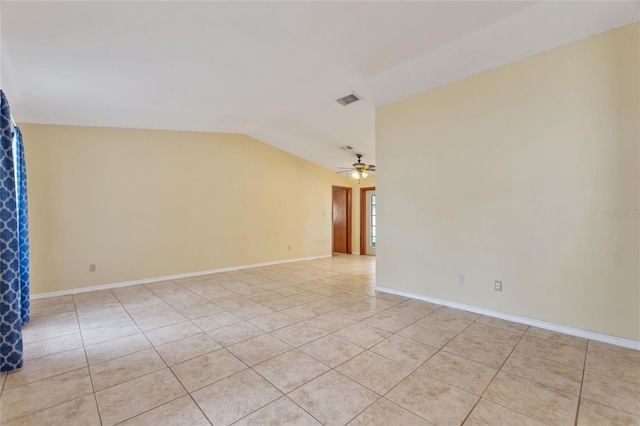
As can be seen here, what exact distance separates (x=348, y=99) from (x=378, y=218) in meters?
1.82

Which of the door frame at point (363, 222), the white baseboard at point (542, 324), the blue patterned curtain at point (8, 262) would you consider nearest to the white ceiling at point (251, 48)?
the blue patterned curtain at point (8, 262)

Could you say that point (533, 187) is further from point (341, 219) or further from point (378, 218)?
point (341, 219)

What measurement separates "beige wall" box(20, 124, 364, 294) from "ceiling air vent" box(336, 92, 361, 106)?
2862mm

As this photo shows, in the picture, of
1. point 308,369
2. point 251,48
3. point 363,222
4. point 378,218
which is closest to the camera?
point 308,369

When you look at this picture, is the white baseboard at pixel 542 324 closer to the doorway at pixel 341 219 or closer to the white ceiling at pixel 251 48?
the white ceiling at pixel 251 48

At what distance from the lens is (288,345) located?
8.43 ft

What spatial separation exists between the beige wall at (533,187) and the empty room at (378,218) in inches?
0.7

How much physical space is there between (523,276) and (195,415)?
10.8 ft

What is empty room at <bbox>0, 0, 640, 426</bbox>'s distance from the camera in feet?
6.35

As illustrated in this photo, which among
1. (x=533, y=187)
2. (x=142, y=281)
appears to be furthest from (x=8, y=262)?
(x=533, y=187)

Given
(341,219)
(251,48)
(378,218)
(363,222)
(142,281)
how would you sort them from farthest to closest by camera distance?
(341,219), (363,222), (142,281), (378,218), (251,48)

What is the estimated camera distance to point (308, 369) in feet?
7.10

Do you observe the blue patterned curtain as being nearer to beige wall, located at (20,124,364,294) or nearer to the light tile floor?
the light tile floor

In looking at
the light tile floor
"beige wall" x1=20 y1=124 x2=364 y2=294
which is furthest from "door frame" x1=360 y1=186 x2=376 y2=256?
the light tile floor
